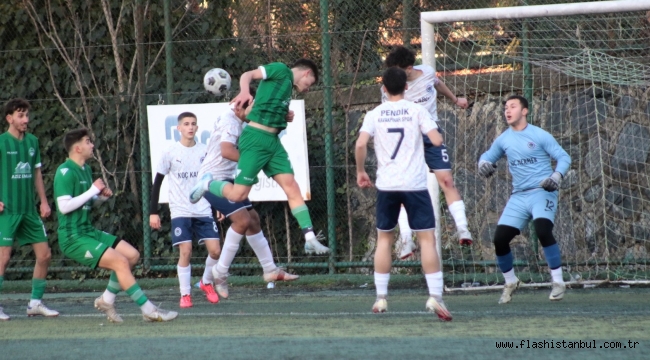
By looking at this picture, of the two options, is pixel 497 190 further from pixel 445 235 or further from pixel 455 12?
pixel 455 12

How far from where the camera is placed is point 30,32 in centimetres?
1260

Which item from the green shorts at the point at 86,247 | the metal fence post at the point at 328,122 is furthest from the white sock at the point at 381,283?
the metal fence post at the point at 328,122

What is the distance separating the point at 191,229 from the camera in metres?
9.37

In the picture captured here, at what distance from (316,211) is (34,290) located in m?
3.87

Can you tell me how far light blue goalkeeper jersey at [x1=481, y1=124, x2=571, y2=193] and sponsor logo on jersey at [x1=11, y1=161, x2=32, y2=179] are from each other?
4.17 m

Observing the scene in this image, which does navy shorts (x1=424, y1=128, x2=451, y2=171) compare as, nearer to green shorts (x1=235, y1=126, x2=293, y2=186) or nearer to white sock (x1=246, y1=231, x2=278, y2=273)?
green shorts (x1=235, y1=126, x2=293, y2=186)

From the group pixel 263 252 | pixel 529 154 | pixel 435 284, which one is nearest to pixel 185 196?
pixel 263 252

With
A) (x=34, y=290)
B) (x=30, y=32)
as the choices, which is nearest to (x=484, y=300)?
(x=34, y=290)

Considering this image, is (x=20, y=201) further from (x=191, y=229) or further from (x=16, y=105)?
(x=191, y=229)

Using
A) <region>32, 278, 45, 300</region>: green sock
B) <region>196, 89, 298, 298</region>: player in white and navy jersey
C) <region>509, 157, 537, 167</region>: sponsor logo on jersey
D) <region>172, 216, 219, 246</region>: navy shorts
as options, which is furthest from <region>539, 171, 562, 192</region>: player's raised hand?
<region>32, 278, 45, 300</region>: green sock

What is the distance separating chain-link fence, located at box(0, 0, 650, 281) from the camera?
412 inches

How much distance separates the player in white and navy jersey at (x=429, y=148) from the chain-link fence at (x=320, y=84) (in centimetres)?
153

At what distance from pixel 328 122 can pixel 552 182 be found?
3725mm

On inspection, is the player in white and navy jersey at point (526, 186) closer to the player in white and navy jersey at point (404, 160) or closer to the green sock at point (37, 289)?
the player in white and navy jersey at point (404, 160)
